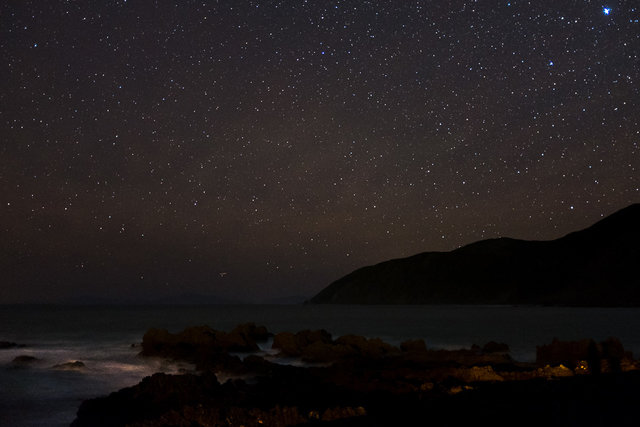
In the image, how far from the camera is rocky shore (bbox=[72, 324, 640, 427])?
8969 millimetres

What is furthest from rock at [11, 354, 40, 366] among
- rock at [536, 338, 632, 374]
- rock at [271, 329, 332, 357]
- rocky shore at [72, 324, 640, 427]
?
rock at [536, 338, 632, 374]

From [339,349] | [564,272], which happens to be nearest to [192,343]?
[339,349]

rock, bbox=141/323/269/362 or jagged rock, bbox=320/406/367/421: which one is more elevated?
jagged rock, bbox=320/406/367/421

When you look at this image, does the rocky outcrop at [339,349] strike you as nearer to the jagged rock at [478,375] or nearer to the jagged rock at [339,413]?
the jagged rock at [478,375]

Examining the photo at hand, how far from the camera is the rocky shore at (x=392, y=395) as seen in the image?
353 inches

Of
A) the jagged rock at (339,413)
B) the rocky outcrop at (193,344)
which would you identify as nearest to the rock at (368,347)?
the rocky outcrop at (193,344)

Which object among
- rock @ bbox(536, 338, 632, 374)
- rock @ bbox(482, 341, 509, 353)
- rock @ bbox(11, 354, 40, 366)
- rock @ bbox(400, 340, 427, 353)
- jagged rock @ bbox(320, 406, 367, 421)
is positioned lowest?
rock @ bbox(482, 341, 509, 353)

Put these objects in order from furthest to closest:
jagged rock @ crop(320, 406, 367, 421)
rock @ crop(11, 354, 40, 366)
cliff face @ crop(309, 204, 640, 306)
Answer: cliff face @ crop(309, 204, 640, 306) → rock @ crop(11, 354, 40, 366) → jagged rock @ crop(320, 406, 367, 421)

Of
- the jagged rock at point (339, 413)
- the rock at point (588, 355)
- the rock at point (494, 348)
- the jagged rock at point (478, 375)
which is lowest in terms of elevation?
the rock at point (494, 348)

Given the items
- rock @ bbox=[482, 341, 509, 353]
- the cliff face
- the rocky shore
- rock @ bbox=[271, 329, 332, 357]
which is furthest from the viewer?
the cliff face

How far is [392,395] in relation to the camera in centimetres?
1409

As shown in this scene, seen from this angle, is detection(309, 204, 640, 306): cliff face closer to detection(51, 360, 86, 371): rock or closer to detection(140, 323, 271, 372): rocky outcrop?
detection(140, 323, 271, 372): rocky outcrop

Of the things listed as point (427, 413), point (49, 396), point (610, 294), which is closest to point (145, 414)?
point (427, 413)

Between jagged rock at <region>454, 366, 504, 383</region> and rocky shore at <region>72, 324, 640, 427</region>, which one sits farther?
jagged rock at <region>454, 366, 504, 383</region>
